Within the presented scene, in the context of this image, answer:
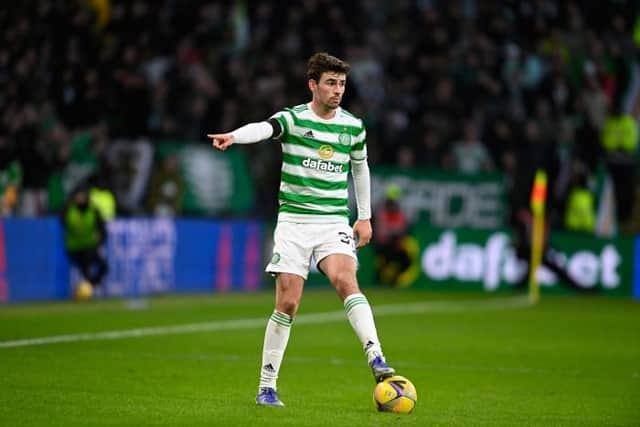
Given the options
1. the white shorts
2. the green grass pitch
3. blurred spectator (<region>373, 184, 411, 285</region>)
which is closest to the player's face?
the white shorts

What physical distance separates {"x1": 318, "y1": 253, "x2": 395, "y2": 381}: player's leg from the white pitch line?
17.0 ft

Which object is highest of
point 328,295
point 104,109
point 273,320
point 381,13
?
point 381,13

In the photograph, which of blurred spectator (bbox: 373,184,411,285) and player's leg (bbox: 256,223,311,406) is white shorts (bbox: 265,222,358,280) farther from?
blurred spectator (bbox: 373,184,411,285)

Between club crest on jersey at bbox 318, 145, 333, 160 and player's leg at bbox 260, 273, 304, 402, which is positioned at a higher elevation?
club crest on jersey at bbox 318, 145, 333, 160

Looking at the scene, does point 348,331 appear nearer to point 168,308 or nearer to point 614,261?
point 168,308

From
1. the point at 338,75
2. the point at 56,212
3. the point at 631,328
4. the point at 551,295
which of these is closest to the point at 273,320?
the point at 338,75

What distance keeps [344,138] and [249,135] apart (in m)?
0.91

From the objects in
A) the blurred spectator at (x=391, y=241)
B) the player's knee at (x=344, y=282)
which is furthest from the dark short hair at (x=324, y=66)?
the blurred spectator at (x=391, y=241)

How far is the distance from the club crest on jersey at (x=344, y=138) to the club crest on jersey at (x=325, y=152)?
0.35 ft

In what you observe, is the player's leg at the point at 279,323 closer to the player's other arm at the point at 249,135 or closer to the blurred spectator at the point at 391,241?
the player's other arm at the point at 249,135

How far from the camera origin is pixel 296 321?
61.1 ft

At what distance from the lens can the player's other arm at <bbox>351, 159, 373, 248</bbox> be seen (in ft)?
32.1

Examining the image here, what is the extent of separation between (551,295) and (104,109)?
30.4ft

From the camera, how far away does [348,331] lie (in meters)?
17.3
